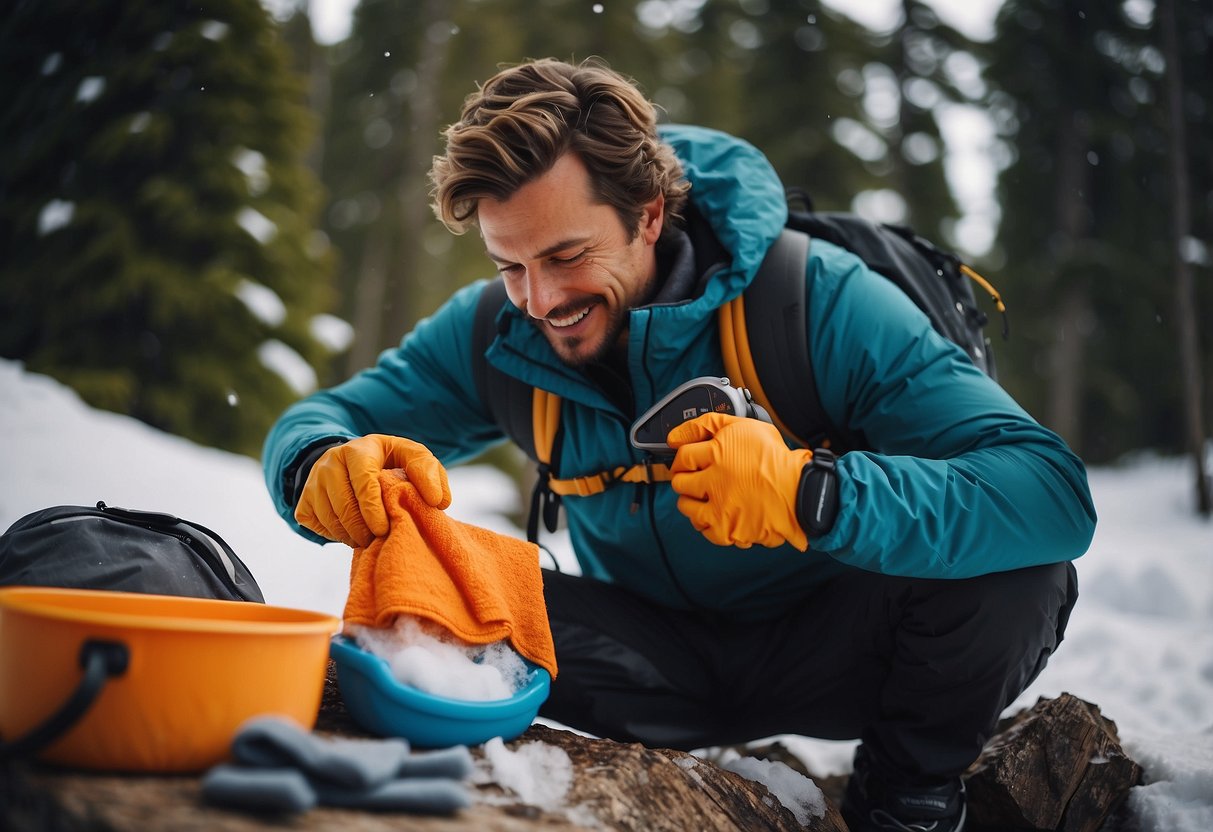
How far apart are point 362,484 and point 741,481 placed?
0.84 meters

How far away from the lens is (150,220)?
705 centimetres

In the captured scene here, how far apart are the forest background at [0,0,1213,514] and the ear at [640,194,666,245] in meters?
0.91

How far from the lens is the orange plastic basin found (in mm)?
1256

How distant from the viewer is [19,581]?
1735 mm

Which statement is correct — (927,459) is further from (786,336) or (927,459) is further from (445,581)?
(445,581)

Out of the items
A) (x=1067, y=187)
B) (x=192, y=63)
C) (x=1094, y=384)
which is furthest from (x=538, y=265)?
(x=1094, y=384)

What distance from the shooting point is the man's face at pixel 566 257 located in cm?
249

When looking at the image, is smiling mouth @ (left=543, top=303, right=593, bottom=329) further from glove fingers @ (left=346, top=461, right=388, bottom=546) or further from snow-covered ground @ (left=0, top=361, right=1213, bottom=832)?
snow-covered ground @ (left=0, top=361, right=1213, bottom=832)

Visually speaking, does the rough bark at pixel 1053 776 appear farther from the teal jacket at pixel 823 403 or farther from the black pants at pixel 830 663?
the teal jacket at pixel 823 403

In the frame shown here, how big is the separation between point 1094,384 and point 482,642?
1685 centimetres

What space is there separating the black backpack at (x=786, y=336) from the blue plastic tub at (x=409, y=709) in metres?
0.91

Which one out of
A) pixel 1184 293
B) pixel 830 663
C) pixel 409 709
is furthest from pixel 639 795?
pixel 1184 293

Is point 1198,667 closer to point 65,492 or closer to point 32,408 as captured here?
point 65,492

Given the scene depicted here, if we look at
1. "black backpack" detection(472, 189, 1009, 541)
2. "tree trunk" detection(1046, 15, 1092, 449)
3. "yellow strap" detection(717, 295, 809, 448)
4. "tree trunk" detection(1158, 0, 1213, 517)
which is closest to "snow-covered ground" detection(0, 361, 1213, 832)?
"black backpack" detection(472, 189, 1009, 541)
